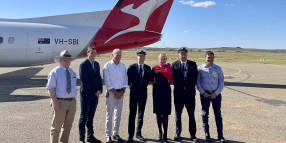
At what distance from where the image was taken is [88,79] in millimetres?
5023

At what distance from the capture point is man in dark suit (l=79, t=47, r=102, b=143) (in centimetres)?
492

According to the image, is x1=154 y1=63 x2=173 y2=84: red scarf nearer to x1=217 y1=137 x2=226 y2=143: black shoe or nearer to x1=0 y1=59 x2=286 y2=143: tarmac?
x1=0 y1=59 x2=286 y2=143: tarmac

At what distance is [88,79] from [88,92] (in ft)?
0.93

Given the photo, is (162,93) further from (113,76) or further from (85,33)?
(85,33)

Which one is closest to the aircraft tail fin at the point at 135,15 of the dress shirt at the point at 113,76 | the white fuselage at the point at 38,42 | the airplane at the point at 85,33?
the airplane at the point at 85,33

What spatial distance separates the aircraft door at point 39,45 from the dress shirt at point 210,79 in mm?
10251

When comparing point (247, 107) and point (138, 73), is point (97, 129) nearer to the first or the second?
point (138, 73)

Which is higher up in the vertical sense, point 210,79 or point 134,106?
point 210,79

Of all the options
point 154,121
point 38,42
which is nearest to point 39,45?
point 38,42

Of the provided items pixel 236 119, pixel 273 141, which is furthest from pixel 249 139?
pixel 236 119

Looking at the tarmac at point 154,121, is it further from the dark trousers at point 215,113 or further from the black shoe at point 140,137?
the dark trousers at point 215,113

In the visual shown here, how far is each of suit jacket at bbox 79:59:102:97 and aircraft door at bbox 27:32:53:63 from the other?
927 cm

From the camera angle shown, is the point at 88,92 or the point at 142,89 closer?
the point at 88,92

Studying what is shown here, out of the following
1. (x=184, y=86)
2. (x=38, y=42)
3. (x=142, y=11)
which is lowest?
(x=184, y=86)
